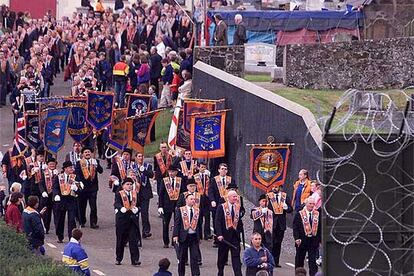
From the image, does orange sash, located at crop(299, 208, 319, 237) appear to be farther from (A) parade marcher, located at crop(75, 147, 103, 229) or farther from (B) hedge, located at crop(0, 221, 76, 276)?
(A) parade marcher, located at crop(75, 147, 103, 229)

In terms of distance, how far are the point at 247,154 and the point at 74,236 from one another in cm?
981

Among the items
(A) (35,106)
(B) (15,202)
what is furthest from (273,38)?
(B) (15,202)

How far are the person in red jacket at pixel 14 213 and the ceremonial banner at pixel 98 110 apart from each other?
26.9 ft

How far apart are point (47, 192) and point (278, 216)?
453cm

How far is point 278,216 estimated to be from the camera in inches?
960

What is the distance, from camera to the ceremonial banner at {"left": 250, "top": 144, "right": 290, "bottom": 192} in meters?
26.3

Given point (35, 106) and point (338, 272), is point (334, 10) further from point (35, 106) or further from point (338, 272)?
point (338, 272)

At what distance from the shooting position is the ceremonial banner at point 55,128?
29.8m

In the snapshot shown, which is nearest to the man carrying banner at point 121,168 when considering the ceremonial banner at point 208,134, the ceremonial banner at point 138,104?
the ceremonial banner at point 208,134

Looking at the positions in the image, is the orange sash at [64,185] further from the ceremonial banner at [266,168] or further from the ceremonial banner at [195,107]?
the ceremonial banner at [195,107]

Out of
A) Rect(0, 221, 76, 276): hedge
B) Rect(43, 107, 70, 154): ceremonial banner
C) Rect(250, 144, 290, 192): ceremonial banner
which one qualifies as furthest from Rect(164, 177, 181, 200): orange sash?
Rect(0, 221, 76, 276): hedge

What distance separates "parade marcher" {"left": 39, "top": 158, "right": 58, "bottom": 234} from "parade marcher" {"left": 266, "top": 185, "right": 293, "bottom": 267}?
426 cm

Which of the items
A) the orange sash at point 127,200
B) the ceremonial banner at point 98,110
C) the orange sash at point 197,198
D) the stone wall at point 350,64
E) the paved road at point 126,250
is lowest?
the paved road at point 126,250

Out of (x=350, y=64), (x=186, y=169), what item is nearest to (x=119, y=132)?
(x=186, y=169)
